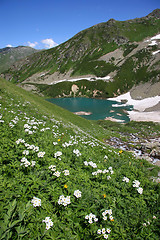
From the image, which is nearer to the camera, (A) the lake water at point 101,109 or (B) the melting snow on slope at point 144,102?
(A) the lake water at point 101,109

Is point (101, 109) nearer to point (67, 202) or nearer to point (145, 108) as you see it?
point (145, 108)

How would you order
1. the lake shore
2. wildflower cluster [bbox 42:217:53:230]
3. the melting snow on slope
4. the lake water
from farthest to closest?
the melting snow on slope, the lake water, the lake shore, wildflower cluster [bbox 42:217:53:230]

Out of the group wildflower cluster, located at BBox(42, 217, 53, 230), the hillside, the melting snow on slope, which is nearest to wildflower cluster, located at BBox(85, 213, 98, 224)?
the hillside

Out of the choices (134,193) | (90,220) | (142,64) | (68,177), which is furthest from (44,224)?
(142,64)

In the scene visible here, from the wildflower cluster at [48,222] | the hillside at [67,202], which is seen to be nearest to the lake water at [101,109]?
the hillside at [67,202]

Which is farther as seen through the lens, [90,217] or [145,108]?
[145,108]

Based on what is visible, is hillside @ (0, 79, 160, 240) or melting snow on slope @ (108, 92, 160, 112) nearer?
hillside @ (0, 79, 160, 240)

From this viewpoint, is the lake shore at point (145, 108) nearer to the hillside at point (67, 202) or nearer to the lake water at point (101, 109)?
the lake water at point (101, 109)

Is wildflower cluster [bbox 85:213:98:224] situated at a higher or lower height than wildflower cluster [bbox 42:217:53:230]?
lower

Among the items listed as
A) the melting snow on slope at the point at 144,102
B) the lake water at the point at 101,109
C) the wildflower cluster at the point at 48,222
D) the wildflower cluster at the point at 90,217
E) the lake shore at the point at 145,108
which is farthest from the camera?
the melting snow on slope at the point at 144,102

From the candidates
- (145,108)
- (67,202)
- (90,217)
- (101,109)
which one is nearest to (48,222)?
(67,202)

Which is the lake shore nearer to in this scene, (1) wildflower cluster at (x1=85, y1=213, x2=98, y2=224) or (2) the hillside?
(2) the hillside

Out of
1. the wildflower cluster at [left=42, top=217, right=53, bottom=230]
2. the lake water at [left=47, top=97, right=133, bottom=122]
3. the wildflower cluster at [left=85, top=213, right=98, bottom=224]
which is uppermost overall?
the wildflower cluster at [left=42, top=217, right=53, bottom=230]

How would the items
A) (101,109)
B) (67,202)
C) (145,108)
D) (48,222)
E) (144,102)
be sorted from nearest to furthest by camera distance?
(48,222) → (67,202) → (145,108) → (101,109) → (144,102)
